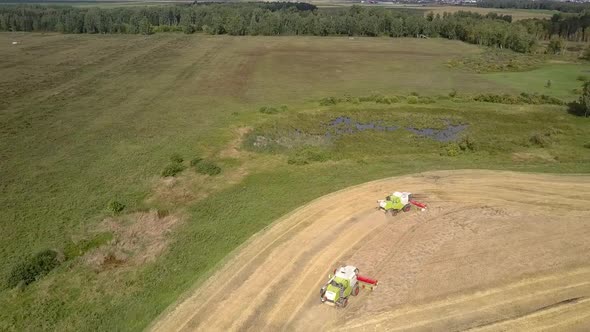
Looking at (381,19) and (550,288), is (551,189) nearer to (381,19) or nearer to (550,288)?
(550,288)

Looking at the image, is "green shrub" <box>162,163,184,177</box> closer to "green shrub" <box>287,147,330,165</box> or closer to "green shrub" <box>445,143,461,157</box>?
"green shrub" <box>287,147,330,165</box>

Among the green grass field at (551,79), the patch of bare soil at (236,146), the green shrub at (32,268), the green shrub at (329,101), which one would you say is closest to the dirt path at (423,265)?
the green shrub at (32,268)

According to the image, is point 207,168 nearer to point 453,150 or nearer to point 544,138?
point 453,150

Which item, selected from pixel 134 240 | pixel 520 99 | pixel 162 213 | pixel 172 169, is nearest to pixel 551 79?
pixel 520 99

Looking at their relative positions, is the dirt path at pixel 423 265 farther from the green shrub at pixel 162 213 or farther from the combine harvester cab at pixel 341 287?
the green shrub at pixel 162 213

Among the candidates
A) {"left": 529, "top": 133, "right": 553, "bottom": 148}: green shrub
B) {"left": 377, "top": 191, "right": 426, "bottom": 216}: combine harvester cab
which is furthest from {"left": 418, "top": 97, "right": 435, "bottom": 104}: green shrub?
{"left": 377, "top": 191, "right": 426, "bottom": 216}: combine harvester cab
